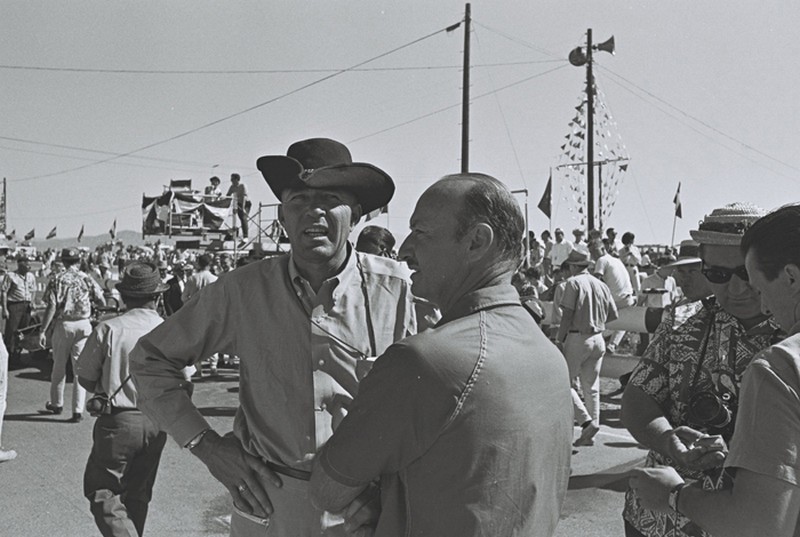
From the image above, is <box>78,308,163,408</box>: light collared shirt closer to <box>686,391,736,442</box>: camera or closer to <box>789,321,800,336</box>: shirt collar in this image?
<box>686,391,736,442</box>: camera

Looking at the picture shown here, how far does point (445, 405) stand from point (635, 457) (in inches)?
237

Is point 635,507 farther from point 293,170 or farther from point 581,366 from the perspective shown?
point 581,366

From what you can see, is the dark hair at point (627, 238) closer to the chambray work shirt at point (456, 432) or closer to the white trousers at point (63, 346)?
the white trousers at point (63, 346)

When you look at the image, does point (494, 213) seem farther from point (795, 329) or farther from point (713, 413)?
point (713, 413)

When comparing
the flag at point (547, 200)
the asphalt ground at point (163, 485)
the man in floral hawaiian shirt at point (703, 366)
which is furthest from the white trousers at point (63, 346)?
the flag at point (547, 200)

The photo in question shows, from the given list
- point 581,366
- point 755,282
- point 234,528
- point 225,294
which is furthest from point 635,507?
point 581,366

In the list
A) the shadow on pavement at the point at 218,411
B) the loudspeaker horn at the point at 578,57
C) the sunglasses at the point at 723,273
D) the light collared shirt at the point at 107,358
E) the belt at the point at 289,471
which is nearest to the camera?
the belt at the point at 289,471

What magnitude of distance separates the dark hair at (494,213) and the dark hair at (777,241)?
24.3 inches

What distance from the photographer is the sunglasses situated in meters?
2.61

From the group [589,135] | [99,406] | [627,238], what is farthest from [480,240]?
[589,135]

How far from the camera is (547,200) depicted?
19.8m

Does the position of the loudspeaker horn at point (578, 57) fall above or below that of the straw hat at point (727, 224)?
above

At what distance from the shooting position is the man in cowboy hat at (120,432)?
4158 millimetres

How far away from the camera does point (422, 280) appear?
5.81 ft
